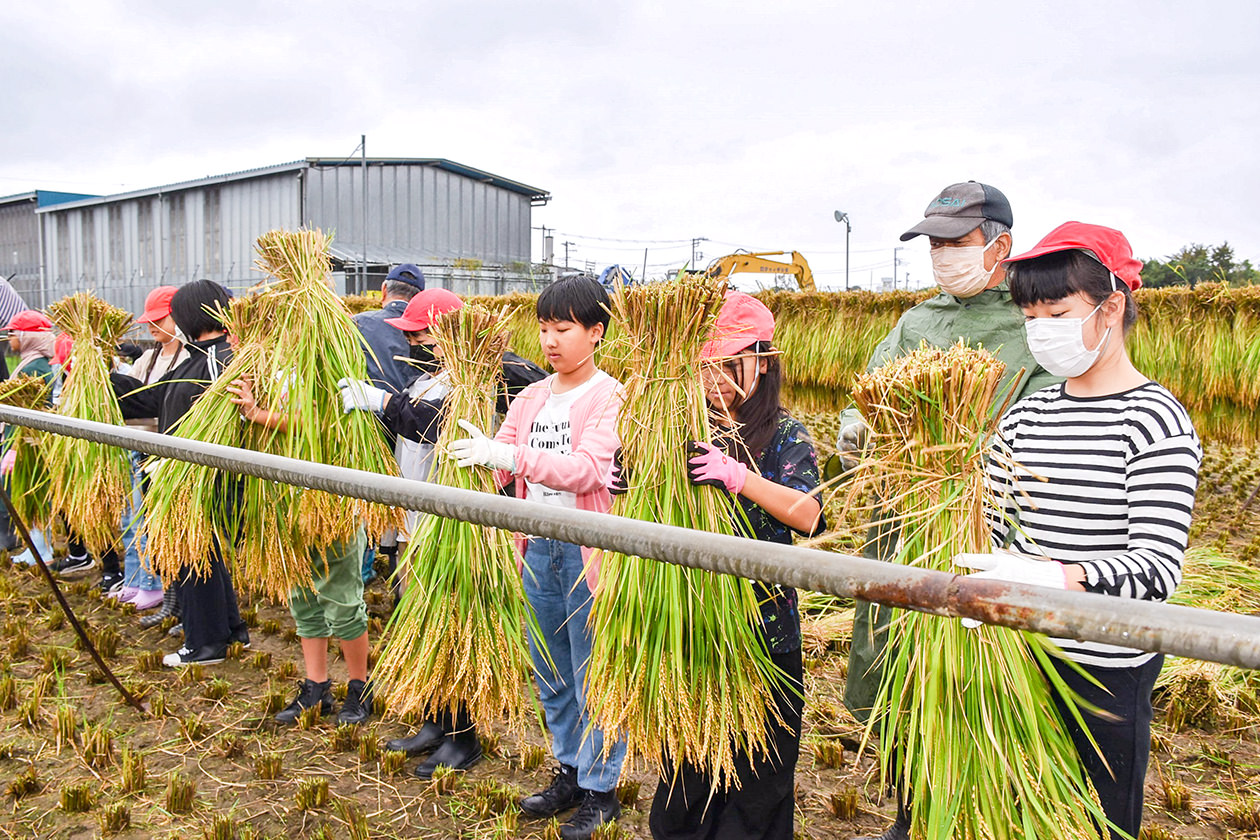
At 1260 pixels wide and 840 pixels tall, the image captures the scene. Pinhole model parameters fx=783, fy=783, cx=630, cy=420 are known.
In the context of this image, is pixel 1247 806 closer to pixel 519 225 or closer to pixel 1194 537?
pixel 1194 537

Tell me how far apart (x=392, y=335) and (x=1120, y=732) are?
10.9 ft

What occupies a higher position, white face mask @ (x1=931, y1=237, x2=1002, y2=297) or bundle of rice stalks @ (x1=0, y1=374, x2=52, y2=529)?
white face mask @ (x1=931, y1=237, x2=1002, y2=297)

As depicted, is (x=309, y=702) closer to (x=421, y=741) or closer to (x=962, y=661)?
(x=421, y=741)

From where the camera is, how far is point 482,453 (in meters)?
1.84

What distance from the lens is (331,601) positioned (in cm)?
299

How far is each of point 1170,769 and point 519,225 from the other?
78.3ft

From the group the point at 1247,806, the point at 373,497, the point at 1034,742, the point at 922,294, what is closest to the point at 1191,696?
the point at 1247,806

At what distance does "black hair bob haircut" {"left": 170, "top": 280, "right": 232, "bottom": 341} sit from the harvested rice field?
155 centimetres

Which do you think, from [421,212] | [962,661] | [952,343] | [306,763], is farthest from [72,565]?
[421,212]

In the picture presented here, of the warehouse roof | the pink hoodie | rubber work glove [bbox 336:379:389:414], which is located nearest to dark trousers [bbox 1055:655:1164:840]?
the pink hoodie

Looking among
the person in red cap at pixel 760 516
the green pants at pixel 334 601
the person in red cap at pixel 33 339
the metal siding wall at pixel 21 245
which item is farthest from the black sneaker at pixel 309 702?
the metal siding wall at pixel 21 245

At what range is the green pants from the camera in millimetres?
2969

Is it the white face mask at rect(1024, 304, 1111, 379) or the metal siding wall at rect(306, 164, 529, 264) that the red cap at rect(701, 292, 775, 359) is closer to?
the white face mask at rect(1024, 304, 1111, 379)

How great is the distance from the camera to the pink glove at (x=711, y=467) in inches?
56.3
